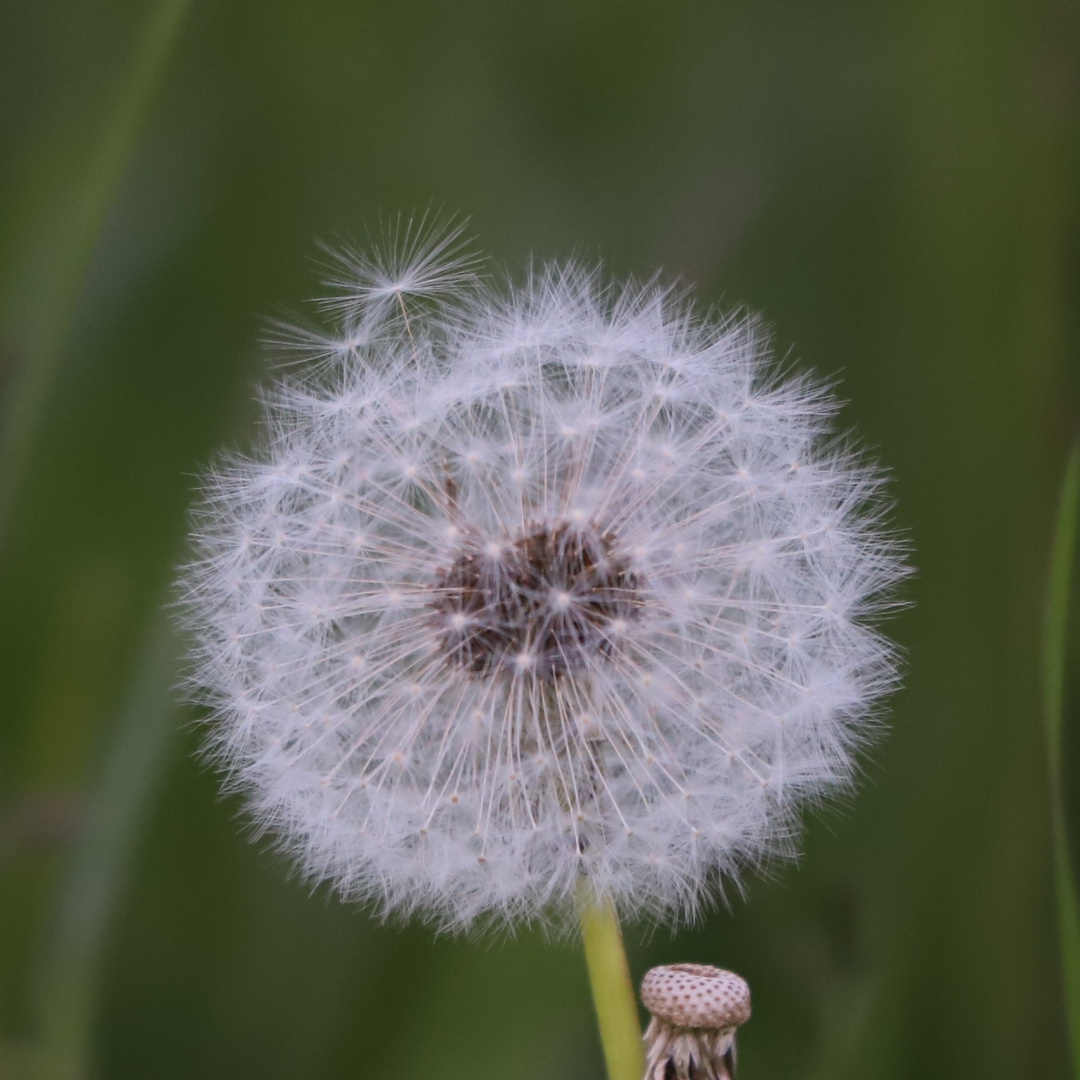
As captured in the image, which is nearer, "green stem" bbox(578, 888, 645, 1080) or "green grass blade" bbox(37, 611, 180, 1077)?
"green stem" bbox(578, 888, 645, 1080)

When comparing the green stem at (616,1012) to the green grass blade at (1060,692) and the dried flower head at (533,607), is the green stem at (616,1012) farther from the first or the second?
the green grass blade at (1060,692)

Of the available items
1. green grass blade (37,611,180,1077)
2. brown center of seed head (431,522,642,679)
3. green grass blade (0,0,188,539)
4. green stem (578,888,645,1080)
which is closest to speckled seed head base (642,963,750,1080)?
green stem (578,888,645,1080)

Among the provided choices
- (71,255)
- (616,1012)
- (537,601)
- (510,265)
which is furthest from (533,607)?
(71,255)

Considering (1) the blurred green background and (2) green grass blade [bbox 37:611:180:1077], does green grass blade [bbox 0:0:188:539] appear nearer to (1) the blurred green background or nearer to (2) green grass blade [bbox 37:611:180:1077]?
(1) the blurred green background

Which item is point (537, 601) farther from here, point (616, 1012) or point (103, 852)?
point (103, 852)

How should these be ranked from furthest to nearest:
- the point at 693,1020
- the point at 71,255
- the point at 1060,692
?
the point at 71,255, the point at 1060,692, the point at 693,1020

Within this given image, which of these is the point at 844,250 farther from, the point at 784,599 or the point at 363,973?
the point at 363,973
